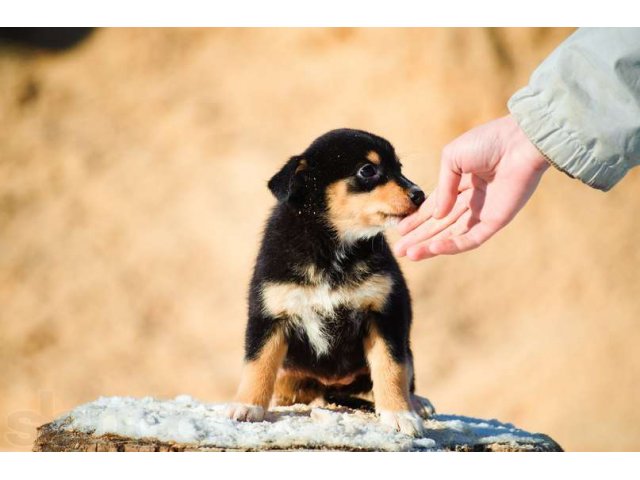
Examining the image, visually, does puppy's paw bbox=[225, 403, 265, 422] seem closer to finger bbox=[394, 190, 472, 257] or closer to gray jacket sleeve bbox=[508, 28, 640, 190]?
finger bbox=[394, 190, 472, 257]

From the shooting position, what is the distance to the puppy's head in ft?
10.5

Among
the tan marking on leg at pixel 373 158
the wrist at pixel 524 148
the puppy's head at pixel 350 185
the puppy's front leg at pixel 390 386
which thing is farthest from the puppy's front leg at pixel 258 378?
the wrist at pixel 524 148

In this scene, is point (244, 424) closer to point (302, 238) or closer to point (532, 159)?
point (302, 238)

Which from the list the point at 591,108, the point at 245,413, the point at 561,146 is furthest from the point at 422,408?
the point at 591,108

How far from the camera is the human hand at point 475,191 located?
2.89 metres

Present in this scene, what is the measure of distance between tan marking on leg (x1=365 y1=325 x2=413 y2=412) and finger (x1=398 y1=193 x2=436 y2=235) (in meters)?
0.42

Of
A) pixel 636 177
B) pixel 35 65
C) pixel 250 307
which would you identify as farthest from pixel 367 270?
pixel 35 65

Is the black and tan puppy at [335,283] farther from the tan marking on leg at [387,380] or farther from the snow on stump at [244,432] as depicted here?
the snow on stump at [244,432]

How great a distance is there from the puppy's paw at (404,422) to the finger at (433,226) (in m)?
0.66

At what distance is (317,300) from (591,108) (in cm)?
123

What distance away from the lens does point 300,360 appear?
330 cm

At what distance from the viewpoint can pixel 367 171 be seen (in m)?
3.26

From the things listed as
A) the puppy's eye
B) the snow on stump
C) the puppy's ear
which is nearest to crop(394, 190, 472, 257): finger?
the puppy's eye

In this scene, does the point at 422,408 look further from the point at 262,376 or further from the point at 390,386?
the point at 262,376
